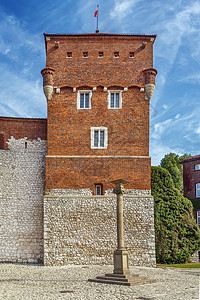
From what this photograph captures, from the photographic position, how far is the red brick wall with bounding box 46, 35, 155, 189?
875 inches

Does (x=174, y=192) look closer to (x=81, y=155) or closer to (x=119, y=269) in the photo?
(x=81, y=155)

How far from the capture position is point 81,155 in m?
22.5

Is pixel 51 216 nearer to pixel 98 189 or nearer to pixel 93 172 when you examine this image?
pixel 98 189

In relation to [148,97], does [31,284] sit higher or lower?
lower

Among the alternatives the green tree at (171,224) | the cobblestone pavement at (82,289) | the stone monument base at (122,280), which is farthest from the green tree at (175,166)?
the stone monument base at (122,280)

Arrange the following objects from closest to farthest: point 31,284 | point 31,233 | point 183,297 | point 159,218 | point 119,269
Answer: point 183,297 < point 31,284 < point 119,269 < point 31,233 < point 159,218

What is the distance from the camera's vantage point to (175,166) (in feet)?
152

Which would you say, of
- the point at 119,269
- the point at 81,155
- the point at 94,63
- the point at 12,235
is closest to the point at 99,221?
the point at 81,155

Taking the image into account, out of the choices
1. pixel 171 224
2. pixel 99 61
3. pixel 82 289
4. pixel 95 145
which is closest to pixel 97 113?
pixel 95 145

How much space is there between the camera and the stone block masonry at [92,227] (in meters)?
20.6

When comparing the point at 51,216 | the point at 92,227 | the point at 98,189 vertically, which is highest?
the point at 98,189

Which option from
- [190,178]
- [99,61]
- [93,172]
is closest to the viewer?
[93,172]

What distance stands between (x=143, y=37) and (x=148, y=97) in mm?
4228

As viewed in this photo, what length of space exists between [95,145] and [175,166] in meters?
25.8
